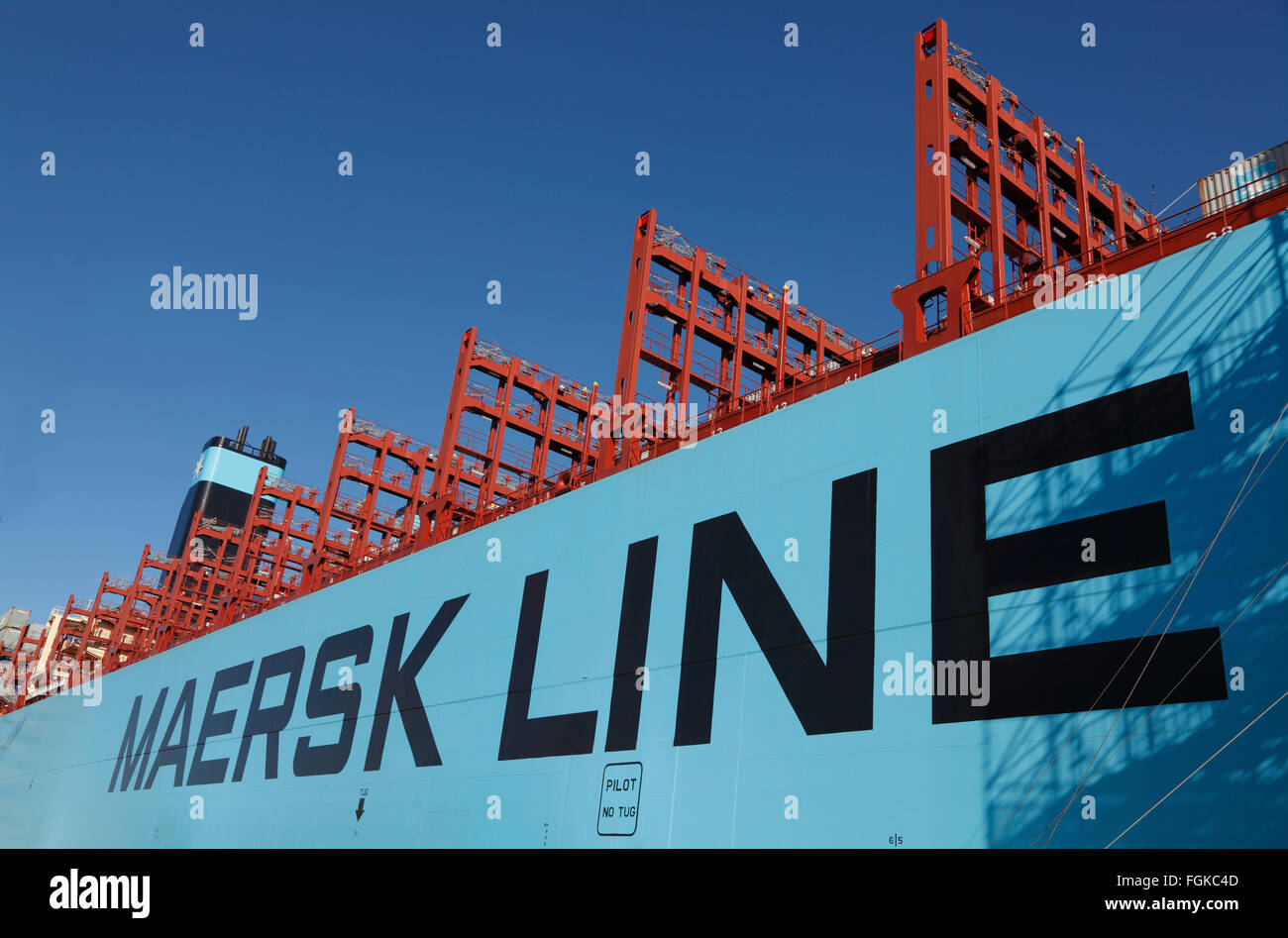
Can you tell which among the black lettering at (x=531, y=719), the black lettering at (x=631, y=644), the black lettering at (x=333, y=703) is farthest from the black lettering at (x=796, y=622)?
the black lettering at (x=333, y=703)

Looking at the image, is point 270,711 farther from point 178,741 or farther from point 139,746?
point 139,746

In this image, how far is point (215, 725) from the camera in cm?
3017

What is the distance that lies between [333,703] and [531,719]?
8.64m

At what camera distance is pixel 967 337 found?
13727mm

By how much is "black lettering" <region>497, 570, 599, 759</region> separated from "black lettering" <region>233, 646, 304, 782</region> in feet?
33.9

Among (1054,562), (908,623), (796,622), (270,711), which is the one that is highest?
(1054,562)

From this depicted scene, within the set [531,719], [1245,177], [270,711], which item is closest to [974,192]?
[1245,177]

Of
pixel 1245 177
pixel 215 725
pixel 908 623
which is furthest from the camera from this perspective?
pixel 215 725

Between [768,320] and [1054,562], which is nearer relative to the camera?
[1054,562]

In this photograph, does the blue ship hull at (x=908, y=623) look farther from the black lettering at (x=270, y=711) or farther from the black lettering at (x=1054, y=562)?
the black lettering at (x=270, y=711)

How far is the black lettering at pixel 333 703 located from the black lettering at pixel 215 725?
16.8ft
